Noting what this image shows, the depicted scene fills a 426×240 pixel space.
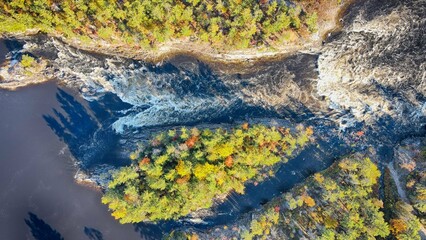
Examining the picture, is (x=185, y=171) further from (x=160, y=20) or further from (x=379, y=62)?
(x=379, y=62)

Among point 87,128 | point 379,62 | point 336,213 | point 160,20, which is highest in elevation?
point 160,20

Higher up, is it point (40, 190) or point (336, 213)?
point (40, 190)

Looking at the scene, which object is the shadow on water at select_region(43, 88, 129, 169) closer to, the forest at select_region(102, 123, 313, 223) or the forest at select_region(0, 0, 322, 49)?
the forest at select_region(102, 123, 313, 223)

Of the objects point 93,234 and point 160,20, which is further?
point 160,20

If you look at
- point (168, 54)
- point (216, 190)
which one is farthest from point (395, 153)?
point (168, 54)

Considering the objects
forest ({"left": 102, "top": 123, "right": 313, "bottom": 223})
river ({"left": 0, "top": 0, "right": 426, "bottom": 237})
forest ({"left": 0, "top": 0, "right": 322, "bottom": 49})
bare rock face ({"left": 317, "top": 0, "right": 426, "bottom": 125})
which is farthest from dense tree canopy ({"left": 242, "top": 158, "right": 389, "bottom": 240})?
forest ({"left": 0, "top": 0, "right": 322, "bottom": 49})

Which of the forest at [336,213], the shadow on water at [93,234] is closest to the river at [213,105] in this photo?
the shadow on water at [93,234]

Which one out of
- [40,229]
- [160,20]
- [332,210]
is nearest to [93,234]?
[40,229]
